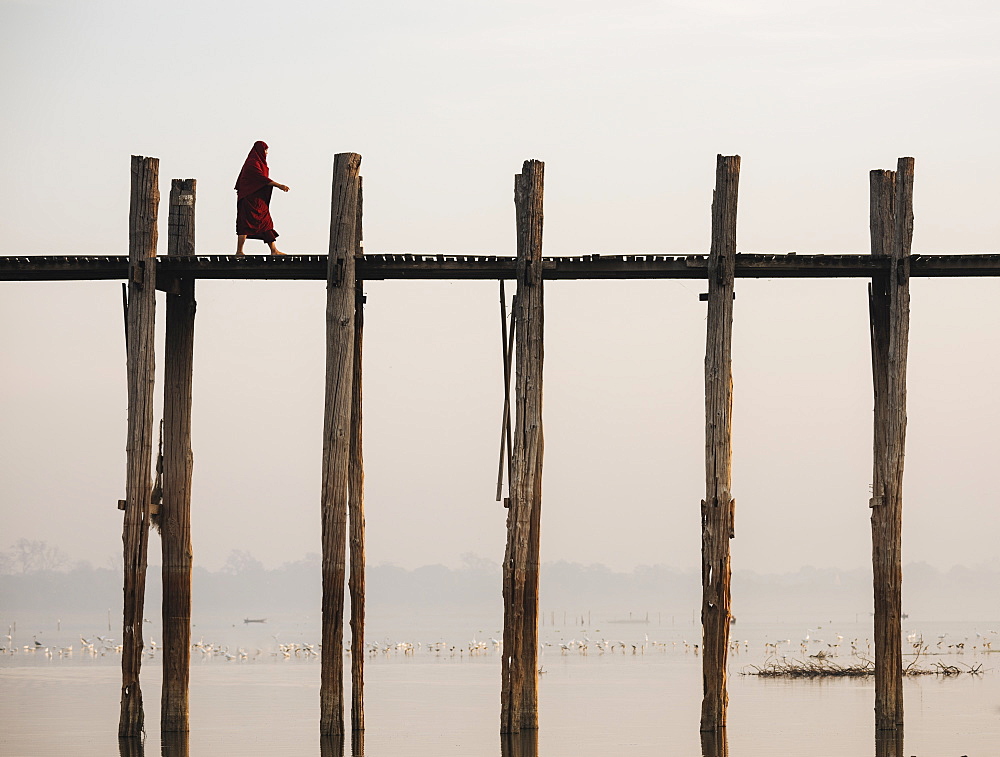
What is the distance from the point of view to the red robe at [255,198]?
1652 centimetres

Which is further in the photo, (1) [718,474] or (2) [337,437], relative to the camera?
(2) [337,437]

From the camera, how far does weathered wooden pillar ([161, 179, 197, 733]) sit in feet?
53.2

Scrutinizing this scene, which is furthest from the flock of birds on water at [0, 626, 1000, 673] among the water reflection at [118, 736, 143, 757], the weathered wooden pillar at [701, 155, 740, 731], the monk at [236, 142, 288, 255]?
the monk at [236, 142, 288, 255]

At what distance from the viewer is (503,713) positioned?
15688mm

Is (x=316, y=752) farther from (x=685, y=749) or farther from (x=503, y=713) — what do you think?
(x=685, y=749)

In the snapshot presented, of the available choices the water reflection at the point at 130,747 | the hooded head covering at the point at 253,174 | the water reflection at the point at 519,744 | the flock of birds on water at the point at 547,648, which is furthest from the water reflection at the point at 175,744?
the flock of birds on water at the point at 547,648

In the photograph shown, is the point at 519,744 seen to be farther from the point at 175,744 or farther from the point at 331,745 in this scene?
the point at 175,744

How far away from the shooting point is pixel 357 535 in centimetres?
1609

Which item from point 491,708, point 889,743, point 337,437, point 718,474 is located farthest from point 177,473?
point 889,743

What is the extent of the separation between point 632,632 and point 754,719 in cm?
2180

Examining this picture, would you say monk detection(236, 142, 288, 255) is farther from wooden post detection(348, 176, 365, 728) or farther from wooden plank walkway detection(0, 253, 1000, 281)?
wooden post detection(348, 176, 365, 728)

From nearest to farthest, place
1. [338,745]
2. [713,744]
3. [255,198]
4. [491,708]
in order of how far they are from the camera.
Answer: [713,744]
[338,745]
[255,198]
[491,708]

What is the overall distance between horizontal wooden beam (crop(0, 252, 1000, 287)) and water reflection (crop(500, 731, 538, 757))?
14.4 feet

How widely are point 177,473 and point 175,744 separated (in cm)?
267
